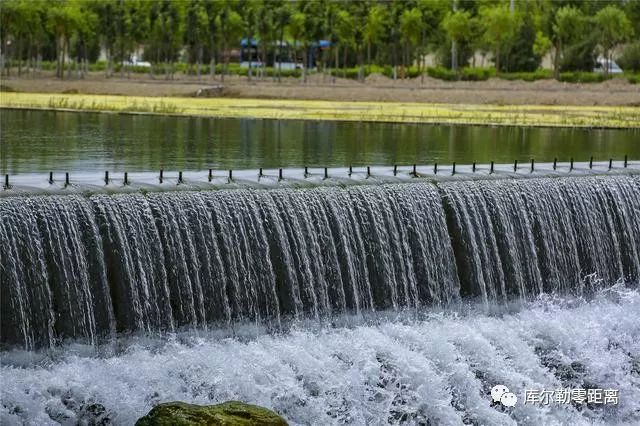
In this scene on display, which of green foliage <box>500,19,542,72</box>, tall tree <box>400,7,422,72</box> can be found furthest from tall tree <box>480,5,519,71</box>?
tall tree <box>400,7,422,72</box>

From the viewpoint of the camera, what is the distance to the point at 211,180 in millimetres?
17688

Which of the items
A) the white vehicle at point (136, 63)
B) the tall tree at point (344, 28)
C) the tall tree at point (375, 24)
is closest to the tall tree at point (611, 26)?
the tall tree at point (375, 24)

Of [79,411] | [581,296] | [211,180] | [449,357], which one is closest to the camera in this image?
[79,411]

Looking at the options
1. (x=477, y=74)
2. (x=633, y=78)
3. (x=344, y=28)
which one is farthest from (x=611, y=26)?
(x=344, y=28)

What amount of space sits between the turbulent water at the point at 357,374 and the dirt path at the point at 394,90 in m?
40.5

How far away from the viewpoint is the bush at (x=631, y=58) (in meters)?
73.2

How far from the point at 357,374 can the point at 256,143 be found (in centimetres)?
1875

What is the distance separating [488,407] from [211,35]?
6704 centimetres

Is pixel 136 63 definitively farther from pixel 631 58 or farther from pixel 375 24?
pixel 631 58

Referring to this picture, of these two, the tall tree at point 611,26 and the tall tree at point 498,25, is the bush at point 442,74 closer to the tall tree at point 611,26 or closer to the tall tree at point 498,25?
the tall tree at point 498,25

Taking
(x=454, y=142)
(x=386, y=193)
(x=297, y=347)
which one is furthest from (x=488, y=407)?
(x=454, y=142)

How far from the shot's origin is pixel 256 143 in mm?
33156

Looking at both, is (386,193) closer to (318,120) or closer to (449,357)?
(449,357)

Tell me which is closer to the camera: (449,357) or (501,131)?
(449,357)
